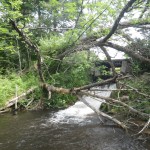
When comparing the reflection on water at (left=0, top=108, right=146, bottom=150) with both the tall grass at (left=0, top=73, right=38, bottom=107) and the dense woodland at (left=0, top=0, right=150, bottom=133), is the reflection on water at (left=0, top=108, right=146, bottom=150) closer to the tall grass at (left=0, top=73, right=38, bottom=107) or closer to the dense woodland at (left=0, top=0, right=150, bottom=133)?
the dense woodland at (left=0, top=0, right=150, bottom=133)

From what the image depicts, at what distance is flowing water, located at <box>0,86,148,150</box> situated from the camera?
18.3 ft

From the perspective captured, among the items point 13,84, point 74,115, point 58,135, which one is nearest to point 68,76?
point 13,84

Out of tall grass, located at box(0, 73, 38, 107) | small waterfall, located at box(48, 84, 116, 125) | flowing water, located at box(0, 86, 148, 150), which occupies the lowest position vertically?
small waterfall, located at box(48, 84, 116, 125)

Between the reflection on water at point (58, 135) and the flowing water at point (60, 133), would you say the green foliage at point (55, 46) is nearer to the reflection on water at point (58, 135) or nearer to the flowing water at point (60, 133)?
the flowing water at point (60, 133)

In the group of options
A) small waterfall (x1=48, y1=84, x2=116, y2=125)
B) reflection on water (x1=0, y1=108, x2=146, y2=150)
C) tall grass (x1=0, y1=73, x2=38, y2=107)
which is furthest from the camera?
tall grass (x1=0, y1=73, x2=38, y2=107)

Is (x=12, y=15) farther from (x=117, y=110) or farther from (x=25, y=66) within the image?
(x=25, y=66)

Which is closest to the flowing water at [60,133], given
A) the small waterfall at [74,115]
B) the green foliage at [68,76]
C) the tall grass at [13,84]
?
the small waterfall at [74,115]

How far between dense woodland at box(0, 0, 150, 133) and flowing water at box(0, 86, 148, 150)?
57 centimetres

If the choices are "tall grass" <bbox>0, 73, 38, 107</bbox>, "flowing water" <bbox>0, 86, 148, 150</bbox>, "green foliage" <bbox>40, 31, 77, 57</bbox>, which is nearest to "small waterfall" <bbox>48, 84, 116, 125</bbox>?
"flowing water" <bbox>0, 86, 148, 150</bbox>

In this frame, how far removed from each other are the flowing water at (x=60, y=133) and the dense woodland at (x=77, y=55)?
1.88 feet

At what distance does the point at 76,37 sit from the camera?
9.53m

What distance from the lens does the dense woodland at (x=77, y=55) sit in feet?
22.4

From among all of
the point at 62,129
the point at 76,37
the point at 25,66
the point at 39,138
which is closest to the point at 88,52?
the point at 76,37

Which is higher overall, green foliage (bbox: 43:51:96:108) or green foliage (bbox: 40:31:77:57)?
green foliage (bbox: 40:31:77:57)
